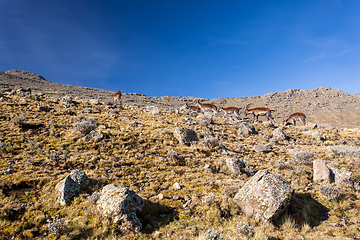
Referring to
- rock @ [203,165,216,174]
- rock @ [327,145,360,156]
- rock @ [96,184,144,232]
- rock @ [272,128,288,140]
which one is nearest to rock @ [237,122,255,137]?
rock @ [272,128,288,140]

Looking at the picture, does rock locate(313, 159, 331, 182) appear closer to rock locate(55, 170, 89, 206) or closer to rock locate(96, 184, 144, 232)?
rock locate(96, 184, 144, 232)

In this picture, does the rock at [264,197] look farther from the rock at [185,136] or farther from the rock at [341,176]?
the rock at [185,136]

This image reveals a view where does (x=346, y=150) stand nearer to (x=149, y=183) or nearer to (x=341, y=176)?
(x=341, y=176)

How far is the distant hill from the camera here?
5969 centimetres

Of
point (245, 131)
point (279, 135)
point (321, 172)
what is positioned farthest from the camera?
point (245, 131)

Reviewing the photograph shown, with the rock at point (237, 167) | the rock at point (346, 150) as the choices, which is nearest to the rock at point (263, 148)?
the rock at point (237, 167)

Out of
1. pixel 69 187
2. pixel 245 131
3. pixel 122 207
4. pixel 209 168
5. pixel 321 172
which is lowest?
pixel 321 172

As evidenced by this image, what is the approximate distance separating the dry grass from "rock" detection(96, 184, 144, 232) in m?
0.21

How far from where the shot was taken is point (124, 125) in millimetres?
16891

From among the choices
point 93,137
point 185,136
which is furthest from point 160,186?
point 93,137

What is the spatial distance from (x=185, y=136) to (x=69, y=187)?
28.7 feet

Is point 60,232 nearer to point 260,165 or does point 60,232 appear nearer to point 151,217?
point 151,217

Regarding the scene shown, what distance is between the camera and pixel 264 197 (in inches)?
238

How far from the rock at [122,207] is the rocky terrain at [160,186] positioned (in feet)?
0.10
